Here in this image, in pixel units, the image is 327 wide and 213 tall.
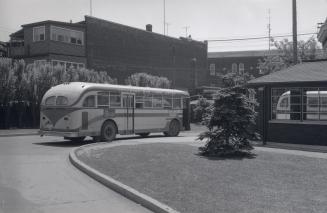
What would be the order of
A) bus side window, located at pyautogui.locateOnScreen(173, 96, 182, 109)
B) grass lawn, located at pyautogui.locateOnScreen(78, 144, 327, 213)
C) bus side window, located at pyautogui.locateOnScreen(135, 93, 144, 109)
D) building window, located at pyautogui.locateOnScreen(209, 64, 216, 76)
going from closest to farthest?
1. grass lawn, located at pyautogui.locateOnScreen(78, 144, 327, 213)
2. bus side window, located at pyautogui.locateOnScreen(135, 93, 144, 109)
3. bus side window, located at pyautogui.locateOnScreen(173, 96, 182, 109)
4. building window, located at pyautogui.locateOnScreen(209, 64, 216, 76)

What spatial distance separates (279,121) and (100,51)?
2966cm

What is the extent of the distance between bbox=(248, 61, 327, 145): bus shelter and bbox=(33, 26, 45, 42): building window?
1021 inches

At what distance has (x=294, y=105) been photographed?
765 inches

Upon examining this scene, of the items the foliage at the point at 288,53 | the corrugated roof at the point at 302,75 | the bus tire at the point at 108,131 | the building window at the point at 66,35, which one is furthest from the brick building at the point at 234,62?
the bus tire at the point at 108,131

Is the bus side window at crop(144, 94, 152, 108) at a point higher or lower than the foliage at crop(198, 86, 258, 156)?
higher

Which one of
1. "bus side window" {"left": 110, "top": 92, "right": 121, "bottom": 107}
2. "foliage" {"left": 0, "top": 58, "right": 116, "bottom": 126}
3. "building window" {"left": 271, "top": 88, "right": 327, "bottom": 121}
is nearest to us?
"building window" {"left": 271, "top": 88, "right": 327, "bottom": 121}

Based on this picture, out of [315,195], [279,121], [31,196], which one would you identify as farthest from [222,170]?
[279,121]

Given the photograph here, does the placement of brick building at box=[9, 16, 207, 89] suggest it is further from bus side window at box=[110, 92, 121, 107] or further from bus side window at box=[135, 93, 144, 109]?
bus side window at box=[110, 92, 121, 107]

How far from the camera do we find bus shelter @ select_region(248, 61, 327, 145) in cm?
1816

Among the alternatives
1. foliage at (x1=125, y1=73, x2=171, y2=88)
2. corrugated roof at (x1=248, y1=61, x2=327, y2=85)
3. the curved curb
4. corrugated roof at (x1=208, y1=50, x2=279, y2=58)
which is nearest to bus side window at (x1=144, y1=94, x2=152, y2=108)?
corrugated roof at (x1=248, y1=61, x2=327, y2=85)

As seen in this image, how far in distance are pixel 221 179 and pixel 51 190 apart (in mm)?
3763

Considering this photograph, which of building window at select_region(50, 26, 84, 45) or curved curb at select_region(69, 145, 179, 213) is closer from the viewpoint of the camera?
curved curb at select_region(69, 145, 179, 213)

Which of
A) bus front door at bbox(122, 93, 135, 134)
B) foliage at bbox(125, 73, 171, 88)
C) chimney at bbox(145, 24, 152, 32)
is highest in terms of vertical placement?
chimney at bbox(145, 24, 152, 32)

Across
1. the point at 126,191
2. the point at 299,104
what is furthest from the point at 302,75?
the point at 126,191
